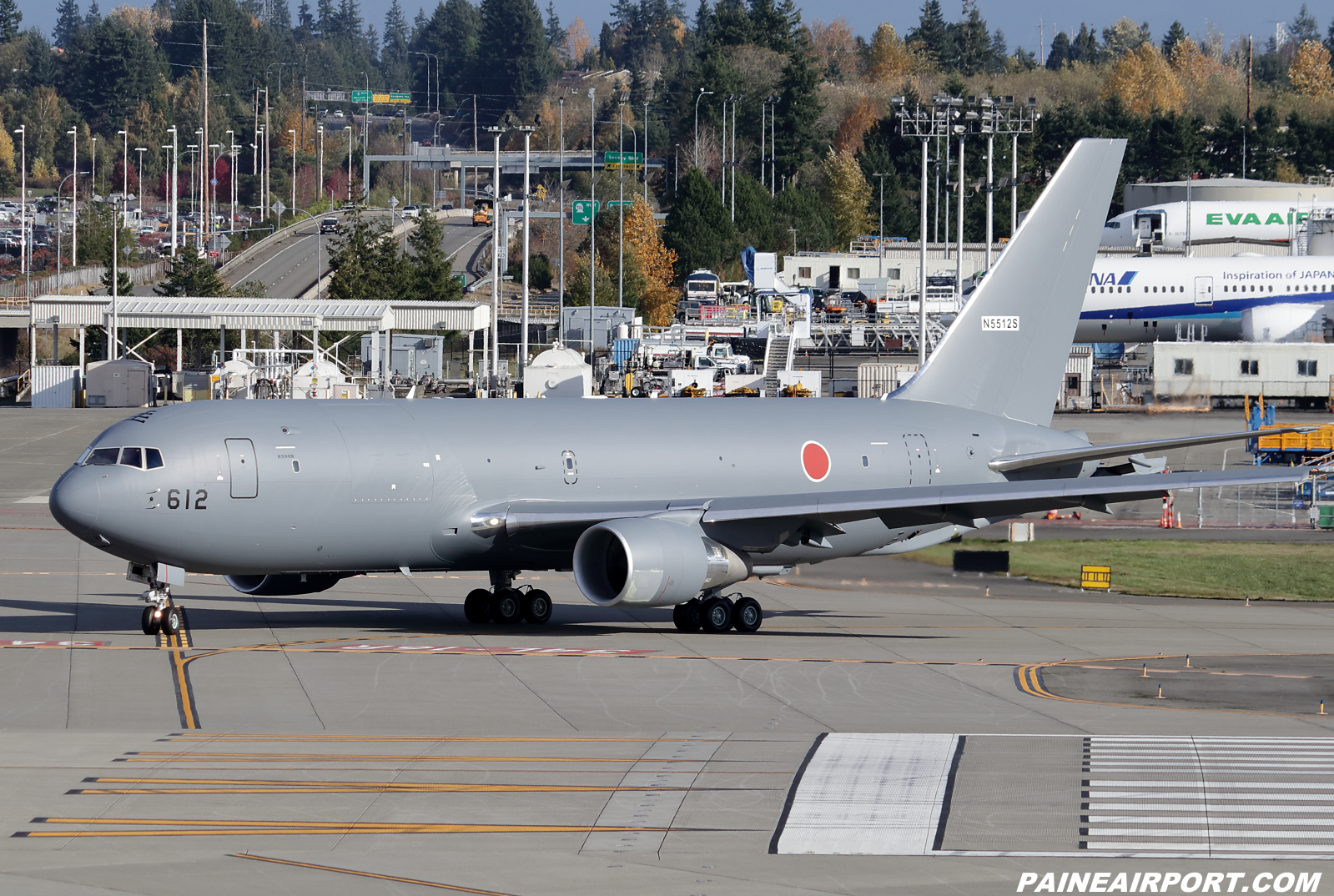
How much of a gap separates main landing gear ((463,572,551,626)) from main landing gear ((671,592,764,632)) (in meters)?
3.11

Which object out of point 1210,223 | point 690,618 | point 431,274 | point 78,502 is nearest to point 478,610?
point 690,618

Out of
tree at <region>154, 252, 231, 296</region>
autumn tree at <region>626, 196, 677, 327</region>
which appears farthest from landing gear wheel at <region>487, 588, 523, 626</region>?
autumn tree at <region>626, 196, 677, 327</region>

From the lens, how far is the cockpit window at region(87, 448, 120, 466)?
2950cm

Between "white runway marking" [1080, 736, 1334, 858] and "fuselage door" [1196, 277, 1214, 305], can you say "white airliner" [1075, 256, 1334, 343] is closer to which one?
"fuselage door" [1196, 277, 1214, 305]

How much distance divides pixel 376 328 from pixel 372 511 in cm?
6222

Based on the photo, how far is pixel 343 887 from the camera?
15016 millimetres

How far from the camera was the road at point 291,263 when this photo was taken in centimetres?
15662

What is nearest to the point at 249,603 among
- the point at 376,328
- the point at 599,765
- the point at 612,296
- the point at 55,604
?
the point at 55,604

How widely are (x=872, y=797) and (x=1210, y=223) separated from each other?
421 ft

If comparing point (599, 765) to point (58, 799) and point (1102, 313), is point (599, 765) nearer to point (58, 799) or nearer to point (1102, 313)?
point (58, 799)

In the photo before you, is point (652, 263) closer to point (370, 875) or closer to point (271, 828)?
point (271, 828)

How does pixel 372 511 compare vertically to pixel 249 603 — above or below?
above

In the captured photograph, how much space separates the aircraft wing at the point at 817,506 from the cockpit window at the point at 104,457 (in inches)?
271

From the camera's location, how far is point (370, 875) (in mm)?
15414
